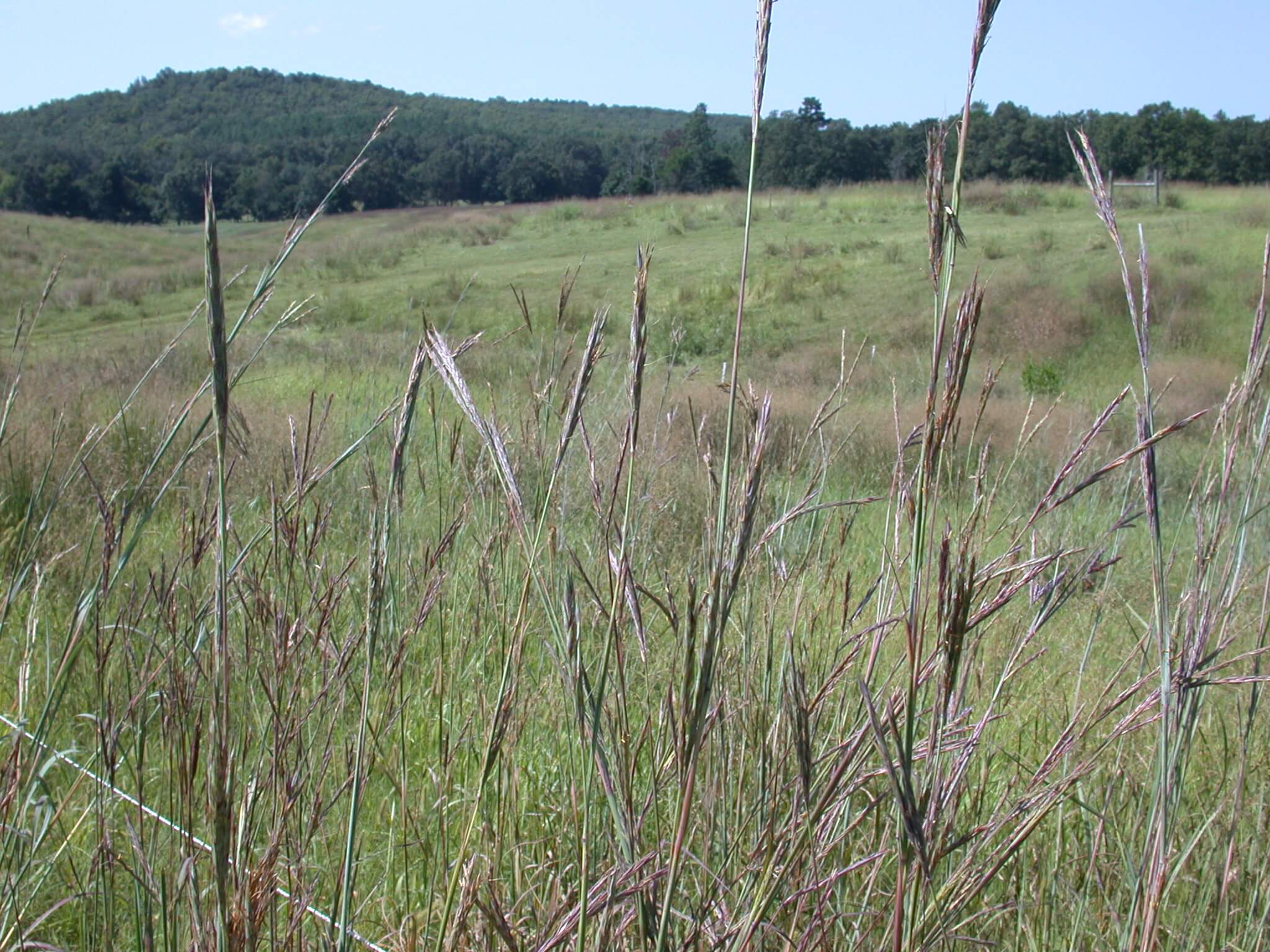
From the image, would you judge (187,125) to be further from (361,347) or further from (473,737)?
(473,737)

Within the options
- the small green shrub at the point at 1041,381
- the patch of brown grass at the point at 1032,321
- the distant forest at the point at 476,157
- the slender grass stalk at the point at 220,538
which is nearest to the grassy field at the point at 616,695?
the slender grass stalk at the point at 220,538

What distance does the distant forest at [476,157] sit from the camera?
32.7 m

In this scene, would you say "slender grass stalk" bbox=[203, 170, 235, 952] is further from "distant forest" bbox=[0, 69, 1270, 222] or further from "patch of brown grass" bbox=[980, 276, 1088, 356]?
"distant forest" bbox=[0, 69, 1270, 222]

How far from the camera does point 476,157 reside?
44.2 meters

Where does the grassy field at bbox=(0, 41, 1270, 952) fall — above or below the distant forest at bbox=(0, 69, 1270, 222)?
below

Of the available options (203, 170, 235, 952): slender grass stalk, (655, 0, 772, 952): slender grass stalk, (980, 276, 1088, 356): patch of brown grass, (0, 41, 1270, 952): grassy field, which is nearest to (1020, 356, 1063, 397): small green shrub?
(980, 276, 1088, 356): patch of brown grass

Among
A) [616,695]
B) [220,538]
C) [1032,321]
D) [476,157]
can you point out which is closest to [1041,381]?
[1032,321]

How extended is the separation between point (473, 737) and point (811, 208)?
76.2 ft

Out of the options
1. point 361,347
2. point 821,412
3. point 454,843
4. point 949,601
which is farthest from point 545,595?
point 361,347

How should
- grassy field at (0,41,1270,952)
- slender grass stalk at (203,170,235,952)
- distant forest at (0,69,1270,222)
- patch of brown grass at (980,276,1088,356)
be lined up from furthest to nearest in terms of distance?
distant forest at (0,69,1270,222)
patch of brown grass at (980,276,1088,356)
grassy field at (0,41,1270,952)
slender grass stalk at (203,170,235,952)

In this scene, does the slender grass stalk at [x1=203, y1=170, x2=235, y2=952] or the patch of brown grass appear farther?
the patch of brown grass

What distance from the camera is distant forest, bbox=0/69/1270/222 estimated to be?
32.7 metres

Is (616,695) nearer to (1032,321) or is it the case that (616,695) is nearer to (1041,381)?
(1041,381)

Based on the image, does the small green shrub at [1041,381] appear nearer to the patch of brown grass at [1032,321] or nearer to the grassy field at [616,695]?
the patch of brown grass at [1032,321]
